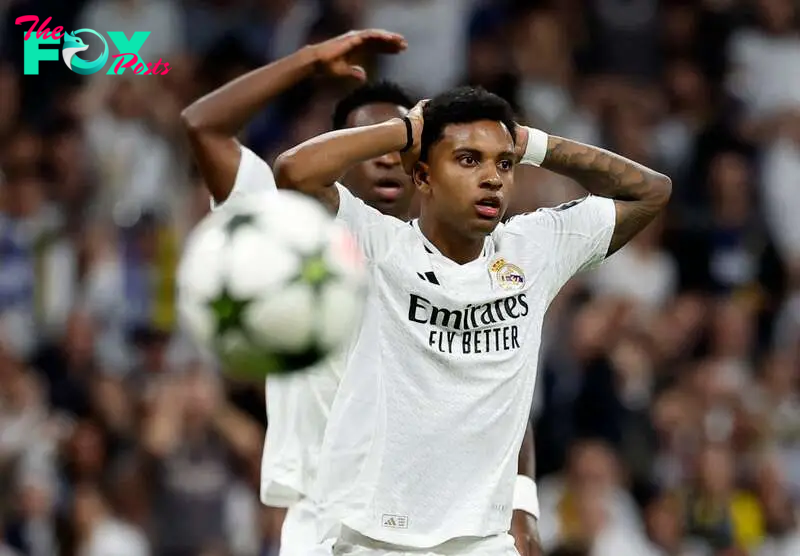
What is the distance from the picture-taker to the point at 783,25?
43.8 ft

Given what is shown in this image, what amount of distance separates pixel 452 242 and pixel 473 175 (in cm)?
26

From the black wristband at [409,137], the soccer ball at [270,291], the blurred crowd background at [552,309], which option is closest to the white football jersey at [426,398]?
the black wristband at [409,137]

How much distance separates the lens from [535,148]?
18.7ft

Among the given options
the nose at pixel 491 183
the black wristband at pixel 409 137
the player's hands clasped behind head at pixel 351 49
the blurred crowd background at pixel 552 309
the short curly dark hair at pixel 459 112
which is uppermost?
the player's hands clasped behind head at pixel 351 49

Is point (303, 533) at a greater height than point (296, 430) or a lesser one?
lesser

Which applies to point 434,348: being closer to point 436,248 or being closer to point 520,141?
point 436,248

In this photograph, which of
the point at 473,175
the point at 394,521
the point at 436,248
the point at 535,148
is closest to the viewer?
the point at 394,521

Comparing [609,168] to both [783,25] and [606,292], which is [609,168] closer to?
[606,292]

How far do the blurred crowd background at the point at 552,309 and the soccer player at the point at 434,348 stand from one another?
14.5ft

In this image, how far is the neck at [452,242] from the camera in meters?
5.57

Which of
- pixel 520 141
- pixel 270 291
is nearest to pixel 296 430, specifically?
pixel 520 141

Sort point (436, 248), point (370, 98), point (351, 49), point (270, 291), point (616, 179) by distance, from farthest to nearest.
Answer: point (370, 98)
point (616, 179)
point (351, 49)
point (436, 248)
point (270, 291)

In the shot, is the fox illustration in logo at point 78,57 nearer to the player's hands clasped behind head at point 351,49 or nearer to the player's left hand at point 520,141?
the player's hands clasped behind head at point 351,49

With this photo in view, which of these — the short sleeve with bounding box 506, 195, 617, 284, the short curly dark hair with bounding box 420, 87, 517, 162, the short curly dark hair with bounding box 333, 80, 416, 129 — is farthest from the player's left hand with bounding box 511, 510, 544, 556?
the short curly dark hair with bounding box 333, 80, 416, 129
